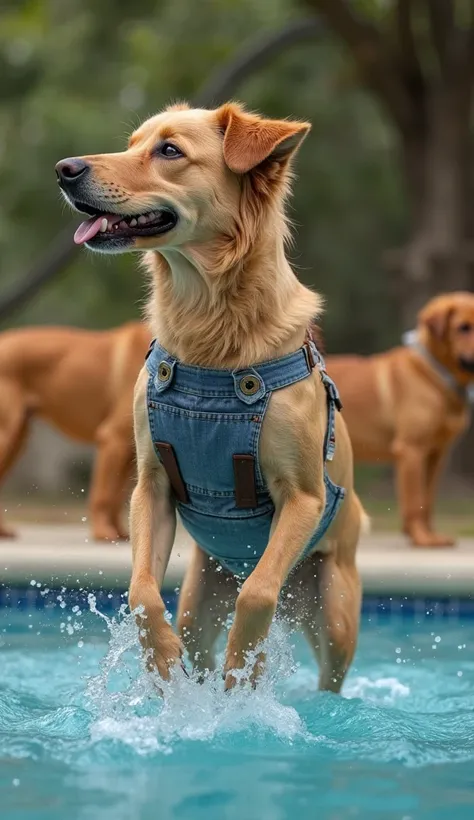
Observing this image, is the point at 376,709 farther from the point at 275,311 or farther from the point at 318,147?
the point at 318,147

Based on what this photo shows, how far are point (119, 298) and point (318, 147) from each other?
3.42 m

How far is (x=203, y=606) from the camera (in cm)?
427

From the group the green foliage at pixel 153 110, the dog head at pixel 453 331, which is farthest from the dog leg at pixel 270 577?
the green foliage at pixel 153 110

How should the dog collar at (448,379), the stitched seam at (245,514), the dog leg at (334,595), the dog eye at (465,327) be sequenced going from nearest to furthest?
the stitched seam at (245,514), the dog leg at (334,595), the dog eye at (465,327), the dog collar at (448,379)

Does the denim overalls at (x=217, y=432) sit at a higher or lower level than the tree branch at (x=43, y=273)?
higher

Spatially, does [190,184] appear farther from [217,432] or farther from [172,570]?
[172,570]

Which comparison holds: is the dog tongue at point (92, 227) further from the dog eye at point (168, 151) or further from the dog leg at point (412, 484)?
the dog leg at point (412, 484)

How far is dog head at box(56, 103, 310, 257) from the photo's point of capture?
352 cm

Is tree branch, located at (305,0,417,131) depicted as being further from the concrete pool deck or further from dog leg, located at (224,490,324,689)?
dog leg, located at (224,490,324,689)

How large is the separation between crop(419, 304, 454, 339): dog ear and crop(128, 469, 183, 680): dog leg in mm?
4882

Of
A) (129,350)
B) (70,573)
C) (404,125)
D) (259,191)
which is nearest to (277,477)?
(259,191)

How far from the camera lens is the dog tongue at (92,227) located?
11.5 feet

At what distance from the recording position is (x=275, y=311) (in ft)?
12.2

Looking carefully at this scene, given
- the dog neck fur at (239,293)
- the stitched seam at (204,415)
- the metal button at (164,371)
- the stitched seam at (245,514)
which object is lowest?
the stitched seam at (245,514)
